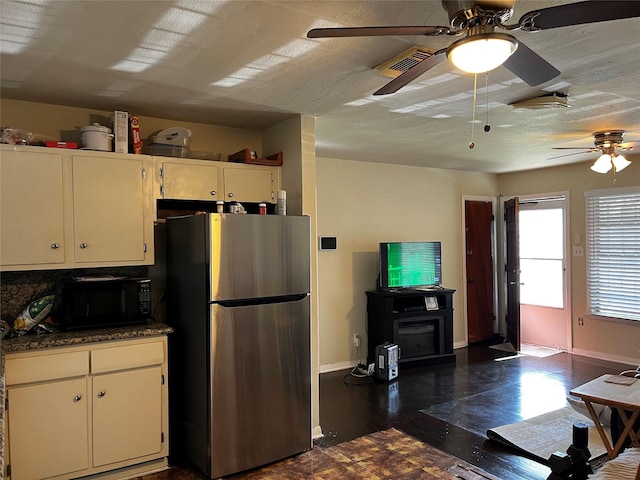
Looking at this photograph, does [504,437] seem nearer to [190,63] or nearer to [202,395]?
[202,395]

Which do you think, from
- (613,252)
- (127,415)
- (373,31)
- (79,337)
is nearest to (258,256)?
(79,337)

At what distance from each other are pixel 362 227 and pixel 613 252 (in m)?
3.01

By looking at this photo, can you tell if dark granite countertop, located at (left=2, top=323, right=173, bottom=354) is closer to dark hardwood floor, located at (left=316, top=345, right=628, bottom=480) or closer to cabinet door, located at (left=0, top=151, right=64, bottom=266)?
cabinet door, located at (left=0, top=151, right=64, bottom=266)

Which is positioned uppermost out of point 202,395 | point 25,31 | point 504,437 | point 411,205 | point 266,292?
point 25,31

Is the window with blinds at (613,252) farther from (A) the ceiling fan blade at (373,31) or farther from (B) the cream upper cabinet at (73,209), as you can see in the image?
(B) the cream upper cabinet at (73,209)

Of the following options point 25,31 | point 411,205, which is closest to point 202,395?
point 25,31

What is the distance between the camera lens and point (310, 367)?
325 centimetres

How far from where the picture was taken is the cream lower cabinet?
8.43 ft

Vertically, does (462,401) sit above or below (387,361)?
below

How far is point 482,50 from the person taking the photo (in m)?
1.55

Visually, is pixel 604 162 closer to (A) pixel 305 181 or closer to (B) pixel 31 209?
(A) pixel 305 181

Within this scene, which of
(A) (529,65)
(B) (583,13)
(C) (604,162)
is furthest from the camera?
(C) (604,162)

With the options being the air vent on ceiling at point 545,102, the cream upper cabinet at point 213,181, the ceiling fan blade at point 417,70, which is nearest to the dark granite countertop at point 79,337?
the cream upper cabinet at point 213,181

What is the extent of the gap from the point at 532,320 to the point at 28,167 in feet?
20.7
